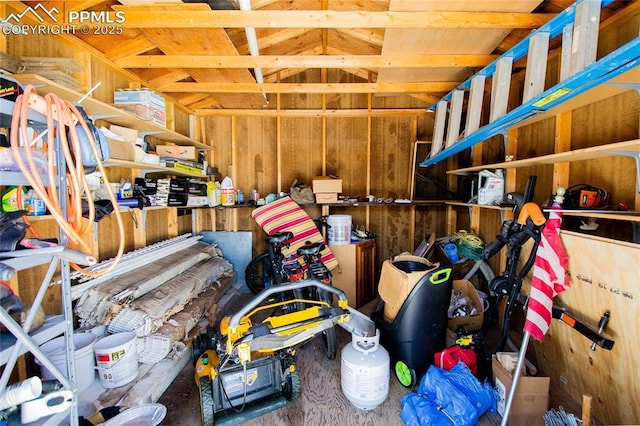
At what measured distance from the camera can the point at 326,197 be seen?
3.71 m

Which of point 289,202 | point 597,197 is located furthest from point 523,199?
point 289,202

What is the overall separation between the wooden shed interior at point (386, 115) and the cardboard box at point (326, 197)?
37 cm

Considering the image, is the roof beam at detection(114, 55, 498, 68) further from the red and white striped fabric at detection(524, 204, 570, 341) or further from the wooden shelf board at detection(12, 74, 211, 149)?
the red and white striped fabric at detection(524, 204, 570, 341)

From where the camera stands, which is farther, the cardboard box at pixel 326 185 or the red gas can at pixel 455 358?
the cardboard box at pixel 326 185

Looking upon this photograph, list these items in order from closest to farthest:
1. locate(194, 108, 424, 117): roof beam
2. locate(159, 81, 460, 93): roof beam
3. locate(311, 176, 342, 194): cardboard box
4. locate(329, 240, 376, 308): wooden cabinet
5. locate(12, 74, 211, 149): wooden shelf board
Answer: locate(12, 74, 211, 149): wooden shelf board
locate(159, 81, 460, 93): roof beam
locate(329, 240, 376, 308): wooden cabinet
locate(311, 176, 342, 194): cardboard box
locate(194, 108, 424, 117): roof beam

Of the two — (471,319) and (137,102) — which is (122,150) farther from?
(471,319)

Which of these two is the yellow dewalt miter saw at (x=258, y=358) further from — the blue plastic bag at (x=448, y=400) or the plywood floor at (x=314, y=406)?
the blue plastic bag at (x=448, y=400)

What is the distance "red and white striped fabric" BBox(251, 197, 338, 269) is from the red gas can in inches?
67.8

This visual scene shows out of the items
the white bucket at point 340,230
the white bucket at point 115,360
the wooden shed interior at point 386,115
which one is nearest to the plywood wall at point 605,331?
the wooden shed interior at point 386,115

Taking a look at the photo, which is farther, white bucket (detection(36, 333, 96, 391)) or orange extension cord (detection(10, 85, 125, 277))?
white bucket (detection(36, 333, 96, 391))

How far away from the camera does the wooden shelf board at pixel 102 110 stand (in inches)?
66.8

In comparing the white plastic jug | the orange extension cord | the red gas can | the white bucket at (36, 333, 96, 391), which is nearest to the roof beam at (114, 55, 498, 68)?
the white plastic jug

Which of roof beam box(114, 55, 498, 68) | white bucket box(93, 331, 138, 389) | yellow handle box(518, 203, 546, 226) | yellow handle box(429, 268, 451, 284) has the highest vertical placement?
roof beam box(114, 55, 498, 68)

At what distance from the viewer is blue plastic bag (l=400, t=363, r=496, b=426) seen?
1.64 metres
